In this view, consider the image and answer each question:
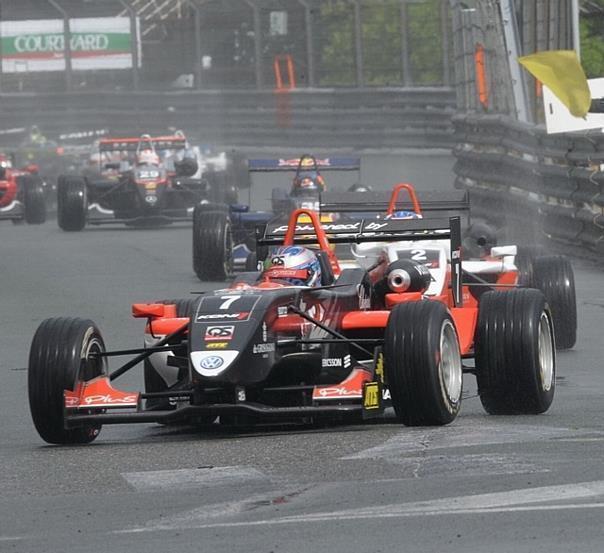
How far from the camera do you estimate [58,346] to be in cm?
883

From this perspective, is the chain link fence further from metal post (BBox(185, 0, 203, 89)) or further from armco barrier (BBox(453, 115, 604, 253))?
armco barrier (BBox(453, 115, 604, 253))

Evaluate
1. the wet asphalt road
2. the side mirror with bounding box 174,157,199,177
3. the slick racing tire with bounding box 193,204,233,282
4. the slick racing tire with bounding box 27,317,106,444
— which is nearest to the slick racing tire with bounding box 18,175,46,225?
the side mirror with bounding box 174,157,199,177

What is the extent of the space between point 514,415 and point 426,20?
28434 millimetres

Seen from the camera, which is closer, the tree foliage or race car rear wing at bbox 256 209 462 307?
race car rear wing at bbox 256 209 462 307

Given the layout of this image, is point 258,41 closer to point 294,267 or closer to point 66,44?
point 66,44

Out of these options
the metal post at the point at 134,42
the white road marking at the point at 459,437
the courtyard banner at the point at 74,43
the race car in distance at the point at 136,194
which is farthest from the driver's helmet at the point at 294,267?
the metal post at the point at 134,42

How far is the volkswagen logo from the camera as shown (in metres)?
8.47

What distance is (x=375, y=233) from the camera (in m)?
10.8

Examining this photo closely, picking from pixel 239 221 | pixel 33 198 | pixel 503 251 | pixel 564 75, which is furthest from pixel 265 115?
pixel 564 75

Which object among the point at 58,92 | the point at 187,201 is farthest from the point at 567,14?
the point at 58,92

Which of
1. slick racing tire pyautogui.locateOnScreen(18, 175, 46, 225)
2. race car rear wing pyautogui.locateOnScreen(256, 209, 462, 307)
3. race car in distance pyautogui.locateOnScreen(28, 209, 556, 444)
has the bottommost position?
slick racing tire pyautogui.locateOnScreen(18, 175, 46, 225)

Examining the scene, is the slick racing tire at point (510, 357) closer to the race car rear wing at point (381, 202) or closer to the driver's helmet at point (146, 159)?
the race car rear wing at point (381, 202)

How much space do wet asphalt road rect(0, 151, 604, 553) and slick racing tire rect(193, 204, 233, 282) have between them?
23.7 feet

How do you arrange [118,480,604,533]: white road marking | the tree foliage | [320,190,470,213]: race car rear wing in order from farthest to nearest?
the tree foliage, [320,190,470,213]: race car rear wing, [118,480,604,533]: white road marking
